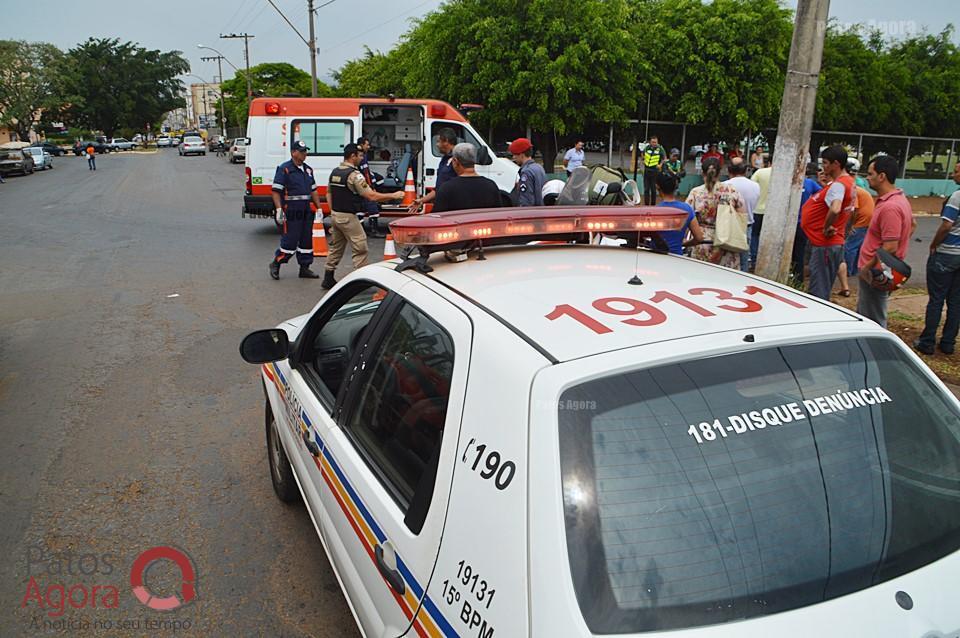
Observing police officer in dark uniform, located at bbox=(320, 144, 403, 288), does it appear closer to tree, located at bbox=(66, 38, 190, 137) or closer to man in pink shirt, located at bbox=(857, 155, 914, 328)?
man in pink shirt, located at bbox=(857, 155, 914, 328)

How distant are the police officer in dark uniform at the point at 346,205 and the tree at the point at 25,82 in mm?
80216

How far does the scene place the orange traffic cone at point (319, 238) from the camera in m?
9.77

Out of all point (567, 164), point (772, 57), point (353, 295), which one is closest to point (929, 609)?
point (353, 295)

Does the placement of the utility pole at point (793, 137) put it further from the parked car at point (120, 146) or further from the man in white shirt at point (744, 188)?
the parked car at point (120, 146)

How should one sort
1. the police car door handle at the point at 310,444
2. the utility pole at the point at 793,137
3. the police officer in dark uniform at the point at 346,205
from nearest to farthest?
1. the police car door handle at the point at 310,444
2. the utility pole at the point at 793,137
3. the police officer in dark uniform at the point at 346,205

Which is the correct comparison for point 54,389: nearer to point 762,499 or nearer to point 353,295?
point 353,295

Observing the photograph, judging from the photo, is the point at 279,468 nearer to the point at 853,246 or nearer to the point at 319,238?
the point at 319,238

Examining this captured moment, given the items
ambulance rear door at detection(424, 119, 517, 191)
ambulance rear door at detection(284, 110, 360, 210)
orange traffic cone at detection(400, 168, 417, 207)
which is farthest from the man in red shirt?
ambulance rear door at detection(284, 110, 360, 210)

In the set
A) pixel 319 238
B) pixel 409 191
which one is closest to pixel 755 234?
pixel 319 238

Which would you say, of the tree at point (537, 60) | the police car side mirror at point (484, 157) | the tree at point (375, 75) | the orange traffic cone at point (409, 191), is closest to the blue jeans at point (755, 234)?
the police car side mirror at point (484, 157)

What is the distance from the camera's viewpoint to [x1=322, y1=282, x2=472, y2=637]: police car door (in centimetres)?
179

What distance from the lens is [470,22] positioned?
19.3m

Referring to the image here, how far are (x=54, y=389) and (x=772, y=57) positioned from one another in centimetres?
2113

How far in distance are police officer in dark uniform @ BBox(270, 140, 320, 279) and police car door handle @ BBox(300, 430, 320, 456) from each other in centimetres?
687
